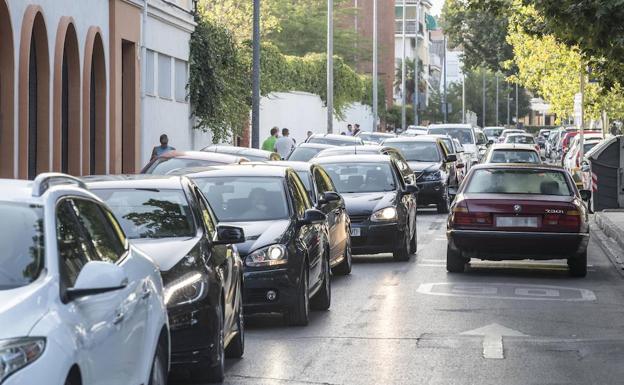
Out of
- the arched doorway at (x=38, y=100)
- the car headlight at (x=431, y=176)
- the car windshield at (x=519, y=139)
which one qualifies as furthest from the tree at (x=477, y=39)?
the arched doorway at (x=38, y=100)

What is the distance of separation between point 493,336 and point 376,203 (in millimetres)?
7547

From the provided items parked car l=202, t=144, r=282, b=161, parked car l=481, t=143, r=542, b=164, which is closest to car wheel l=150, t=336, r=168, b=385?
parked car l=202, t=144, r=282, b=161

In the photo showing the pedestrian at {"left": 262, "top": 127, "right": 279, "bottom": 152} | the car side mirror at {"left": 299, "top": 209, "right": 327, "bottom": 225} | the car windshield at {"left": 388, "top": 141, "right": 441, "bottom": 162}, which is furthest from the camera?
the pedestrian at {"left": 262, "top": 127, "right": 279, "bottom": 152}

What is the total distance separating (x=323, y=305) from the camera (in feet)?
49.4

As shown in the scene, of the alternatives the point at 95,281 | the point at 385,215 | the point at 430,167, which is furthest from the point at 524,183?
the point at 430,167

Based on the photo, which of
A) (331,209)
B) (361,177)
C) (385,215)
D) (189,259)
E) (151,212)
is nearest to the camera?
(189,259)

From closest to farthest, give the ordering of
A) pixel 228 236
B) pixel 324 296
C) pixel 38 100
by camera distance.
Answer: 1. pixel 228 236
2. pixel 324 296
3. pixel 38 100

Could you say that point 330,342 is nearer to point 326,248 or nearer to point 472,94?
point 326,248

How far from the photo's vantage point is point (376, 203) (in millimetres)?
20672

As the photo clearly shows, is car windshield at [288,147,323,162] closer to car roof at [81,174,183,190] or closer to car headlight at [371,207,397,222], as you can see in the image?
car headlight at [371,207,397,222]

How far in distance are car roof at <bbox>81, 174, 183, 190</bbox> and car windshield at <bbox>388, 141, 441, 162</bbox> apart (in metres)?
23.3

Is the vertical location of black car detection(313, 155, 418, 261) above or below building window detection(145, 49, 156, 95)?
below

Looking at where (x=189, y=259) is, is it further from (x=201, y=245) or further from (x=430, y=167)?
(x=430, y=167)

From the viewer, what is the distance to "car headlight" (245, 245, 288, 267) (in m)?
13.2
